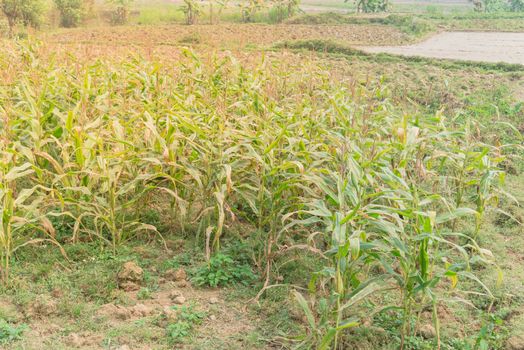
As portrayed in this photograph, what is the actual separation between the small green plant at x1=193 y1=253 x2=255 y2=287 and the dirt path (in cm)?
845

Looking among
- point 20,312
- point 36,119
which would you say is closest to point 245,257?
point 20,312

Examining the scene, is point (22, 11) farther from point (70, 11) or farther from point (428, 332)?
point (428, 332)

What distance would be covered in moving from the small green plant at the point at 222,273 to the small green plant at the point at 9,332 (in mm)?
823

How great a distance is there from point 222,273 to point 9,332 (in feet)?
3.29

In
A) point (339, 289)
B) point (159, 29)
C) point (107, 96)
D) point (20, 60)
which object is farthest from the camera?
point (159, 29)

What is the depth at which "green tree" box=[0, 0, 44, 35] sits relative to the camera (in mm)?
13648

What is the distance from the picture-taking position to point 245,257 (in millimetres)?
3072

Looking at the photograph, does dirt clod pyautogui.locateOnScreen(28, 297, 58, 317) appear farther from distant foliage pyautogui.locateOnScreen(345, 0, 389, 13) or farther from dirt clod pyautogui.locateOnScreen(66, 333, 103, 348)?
distant foliage pyautogui.locateOnScreen(345, 0, 389, 13)

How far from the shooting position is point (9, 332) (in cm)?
237

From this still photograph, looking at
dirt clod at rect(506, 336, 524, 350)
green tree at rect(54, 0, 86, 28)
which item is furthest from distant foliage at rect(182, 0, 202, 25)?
dirt clod at rect(506, 336, 524, 350)

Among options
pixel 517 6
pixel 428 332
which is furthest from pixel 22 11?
pixel 517 6

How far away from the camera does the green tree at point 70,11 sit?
15500 mm

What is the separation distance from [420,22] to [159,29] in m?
6.87

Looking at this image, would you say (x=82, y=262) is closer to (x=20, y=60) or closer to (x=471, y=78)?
(x=20, y=60)
